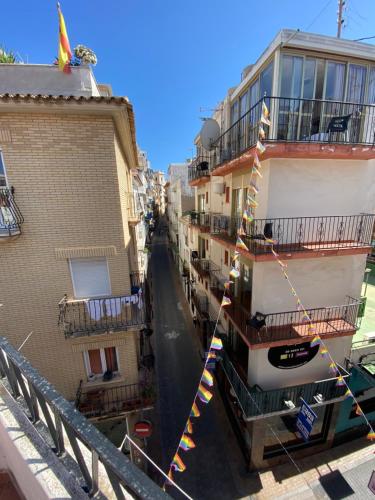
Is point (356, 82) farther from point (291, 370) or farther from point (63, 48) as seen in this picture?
point (291, 370)

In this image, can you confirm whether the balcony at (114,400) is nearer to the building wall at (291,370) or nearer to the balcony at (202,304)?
the building wall at (291,370)

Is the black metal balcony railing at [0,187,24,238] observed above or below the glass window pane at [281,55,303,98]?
below

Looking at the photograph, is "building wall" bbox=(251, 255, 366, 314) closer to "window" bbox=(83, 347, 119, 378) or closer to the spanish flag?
"window" bbox=(83, 347, 119, 378)

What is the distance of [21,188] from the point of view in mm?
5891

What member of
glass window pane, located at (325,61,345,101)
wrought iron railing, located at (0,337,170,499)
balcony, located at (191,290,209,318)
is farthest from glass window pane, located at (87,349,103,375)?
glass window pane, located at (325,61,345,101)

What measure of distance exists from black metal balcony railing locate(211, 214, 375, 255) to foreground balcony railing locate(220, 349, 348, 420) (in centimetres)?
452

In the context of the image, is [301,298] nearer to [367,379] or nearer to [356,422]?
[367,379]

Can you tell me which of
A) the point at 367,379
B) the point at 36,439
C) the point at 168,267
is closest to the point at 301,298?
the point at 367,379

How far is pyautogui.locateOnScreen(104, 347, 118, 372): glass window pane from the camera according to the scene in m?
7.47

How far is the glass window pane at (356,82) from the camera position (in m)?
6.58

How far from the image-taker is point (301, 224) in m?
6.77

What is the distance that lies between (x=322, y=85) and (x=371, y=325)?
9.16 meters

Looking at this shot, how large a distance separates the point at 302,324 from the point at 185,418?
7.11 m

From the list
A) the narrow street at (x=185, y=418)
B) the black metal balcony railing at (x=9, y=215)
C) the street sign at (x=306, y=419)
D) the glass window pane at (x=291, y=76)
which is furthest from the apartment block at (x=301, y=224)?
the black metal balcony railing at (x=9, y=215)
